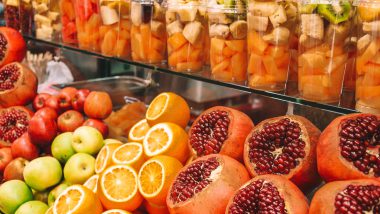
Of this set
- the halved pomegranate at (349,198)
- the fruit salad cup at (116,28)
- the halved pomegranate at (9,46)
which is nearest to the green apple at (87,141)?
the fruit salad cup at (116,28)

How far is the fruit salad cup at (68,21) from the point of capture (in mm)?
2328

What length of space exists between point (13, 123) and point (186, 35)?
3.98 feet

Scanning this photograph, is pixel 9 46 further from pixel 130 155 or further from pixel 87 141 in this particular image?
pixel 130 155

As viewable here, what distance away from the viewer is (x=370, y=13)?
45.3 inches

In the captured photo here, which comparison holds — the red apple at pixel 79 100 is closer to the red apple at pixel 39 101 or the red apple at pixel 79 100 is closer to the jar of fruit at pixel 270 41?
the red apple at pixel 39 101

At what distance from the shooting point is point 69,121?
7.36ft

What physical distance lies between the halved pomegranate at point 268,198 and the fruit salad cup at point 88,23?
3.97 feet

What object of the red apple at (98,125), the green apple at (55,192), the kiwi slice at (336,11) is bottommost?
the green apple at (55,192)

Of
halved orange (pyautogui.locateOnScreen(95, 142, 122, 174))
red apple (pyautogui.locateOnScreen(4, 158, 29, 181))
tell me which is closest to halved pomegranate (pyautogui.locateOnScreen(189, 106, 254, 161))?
halved orange (pyautogui.locateOnScreen(95, 142, 122, 174))

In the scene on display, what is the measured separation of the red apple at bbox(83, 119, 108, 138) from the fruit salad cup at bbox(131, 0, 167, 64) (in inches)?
17.4

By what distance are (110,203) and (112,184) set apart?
74 mm

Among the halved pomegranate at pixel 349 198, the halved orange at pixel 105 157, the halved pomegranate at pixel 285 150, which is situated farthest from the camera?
the halved orange at pixel 105 157

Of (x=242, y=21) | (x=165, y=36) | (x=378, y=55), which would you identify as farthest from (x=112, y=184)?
(x=378, y=55)

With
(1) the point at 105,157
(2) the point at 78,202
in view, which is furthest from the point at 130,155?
(2) the point at 78,202
